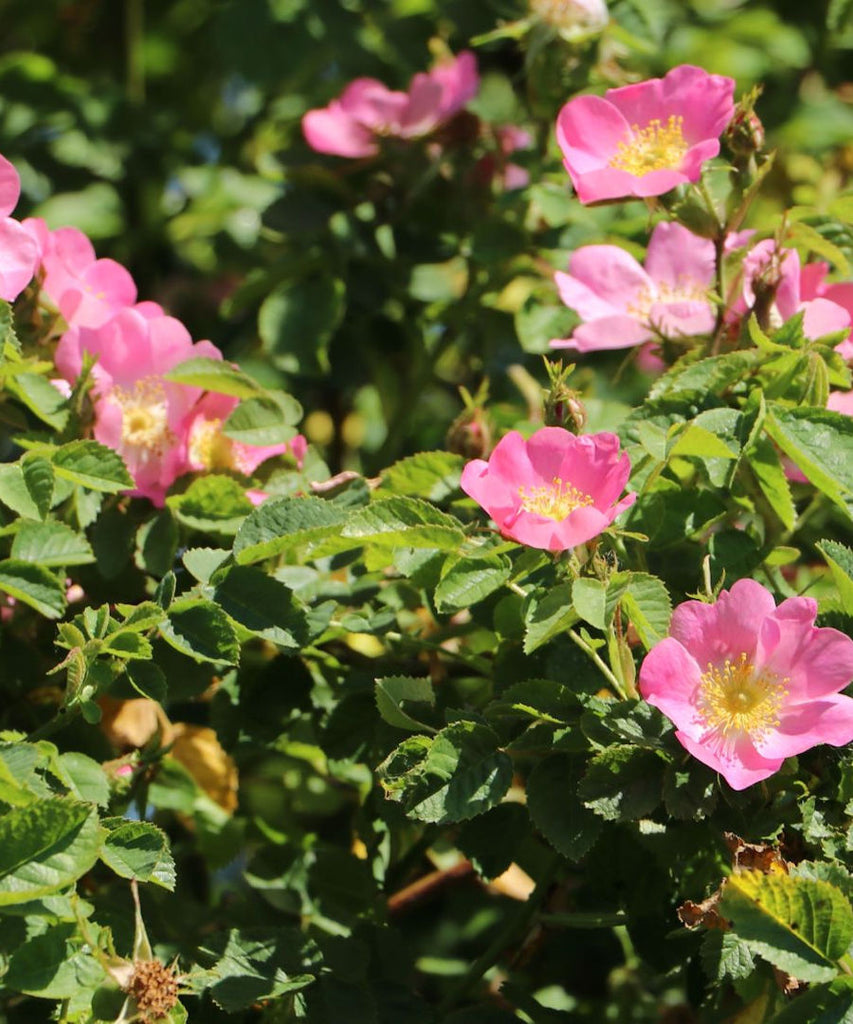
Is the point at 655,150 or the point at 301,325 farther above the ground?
the point at 655,150

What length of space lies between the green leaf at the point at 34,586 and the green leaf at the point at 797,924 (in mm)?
534

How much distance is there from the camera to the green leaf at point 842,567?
1.05 m

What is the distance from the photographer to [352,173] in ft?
5.93

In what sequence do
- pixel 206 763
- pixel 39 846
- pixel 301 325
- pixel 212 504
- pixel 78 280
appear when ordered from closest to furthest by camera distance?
pixel 39 846
pixel 212 504
pixel 78 280
pixel 206 763
pixel 301 325

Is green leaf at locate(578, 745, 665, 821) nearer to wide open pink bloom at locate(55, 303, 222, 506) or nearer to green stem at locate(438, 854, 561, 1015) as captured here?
green stem at locate(438, 854, 561, 1015)

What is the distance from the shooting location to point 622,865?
118 centimetres

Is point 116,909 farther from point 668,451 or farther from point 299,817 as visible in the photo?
point 668,451

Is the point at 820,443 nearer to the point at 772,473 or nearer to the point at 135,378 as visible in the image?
the point at 772,473

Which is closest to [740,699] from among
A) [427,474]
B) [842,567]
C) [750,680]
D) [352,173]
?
[750,680]

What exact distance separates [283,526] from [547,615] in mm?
225

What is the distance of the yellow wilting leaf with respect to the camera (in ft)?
4.96

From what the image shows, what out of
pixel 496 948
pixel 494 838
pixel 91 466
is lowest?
pixel 496 948

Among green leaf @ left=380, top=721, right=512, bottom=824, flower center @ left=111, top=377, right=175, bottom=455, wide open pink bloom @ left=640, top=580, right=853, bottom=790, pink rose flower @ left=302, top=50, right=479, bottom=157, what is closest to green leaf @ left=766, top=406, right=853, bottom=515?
wide open pink bloom @ left=640, top=580, right=853, bottom=790

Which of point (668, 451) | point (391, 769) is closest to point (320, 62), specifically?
point (668, 451)
